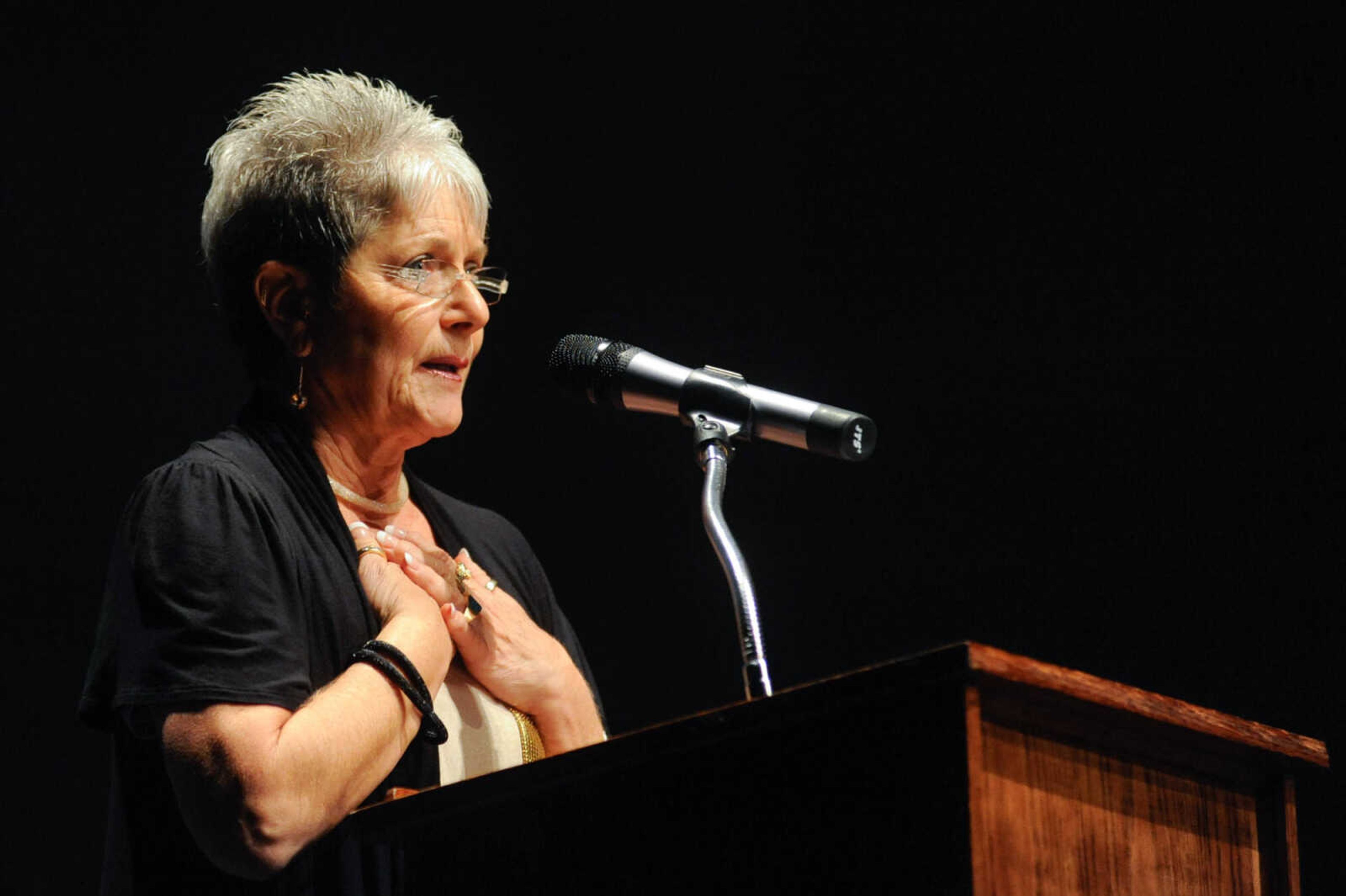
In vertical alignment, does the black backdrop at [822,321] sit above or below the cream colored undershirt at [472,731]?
above

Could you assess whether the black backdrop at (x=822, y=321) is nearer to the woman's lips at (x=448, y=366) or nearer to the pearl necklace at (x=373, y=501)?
the pearl necklace at (x=373, y=501)

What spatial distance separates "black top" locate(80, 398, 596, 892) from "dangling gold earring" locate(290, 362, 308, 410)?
3.7 inches

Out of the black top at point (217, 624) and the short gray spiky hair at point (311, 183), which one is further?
the short gray spiky hair at point (311, 183)

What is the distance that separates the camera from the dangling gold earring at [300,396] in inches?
75.3

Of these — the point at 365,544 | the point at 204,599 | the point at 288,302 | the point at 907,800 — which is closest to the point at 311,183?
the point at 288,302

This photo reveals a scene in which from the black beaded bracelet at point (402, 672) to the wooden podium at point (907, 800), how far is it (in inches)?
11.7

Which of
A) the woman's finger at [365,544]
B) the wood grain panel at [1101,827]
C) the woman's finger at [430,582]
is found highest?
the woman's finger at [365,544]

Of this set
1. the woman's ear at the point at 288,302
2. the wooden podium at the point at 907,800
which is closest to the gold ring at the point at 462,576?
the woman's ear at the point at 288,302

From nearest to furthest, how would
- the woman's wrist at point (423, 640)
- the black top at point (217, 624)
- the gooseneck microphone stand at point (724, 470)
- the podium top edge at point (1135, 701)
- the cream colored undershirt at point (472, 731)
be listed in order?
the podium top edge at point (1135, 701) < the gooseneck microphone stand at point (724, 470) < the black top at point (217, 624) < the woman's wrist at point (423, 640) < the cream colored undershirt at point (472, 731)

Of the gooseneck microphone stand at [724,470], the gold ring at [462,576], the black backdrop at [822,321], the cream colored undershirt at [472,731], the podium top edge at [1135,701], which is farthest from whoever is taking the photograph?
the black backdrop at [822,321]

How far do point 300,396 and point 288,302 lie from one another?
0.14 metres

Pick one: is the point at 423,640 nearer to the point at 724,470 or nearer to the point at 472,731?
the point at 472,731

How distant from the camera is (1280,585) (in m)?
2.57

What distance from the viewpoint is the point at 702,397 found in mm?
1604
